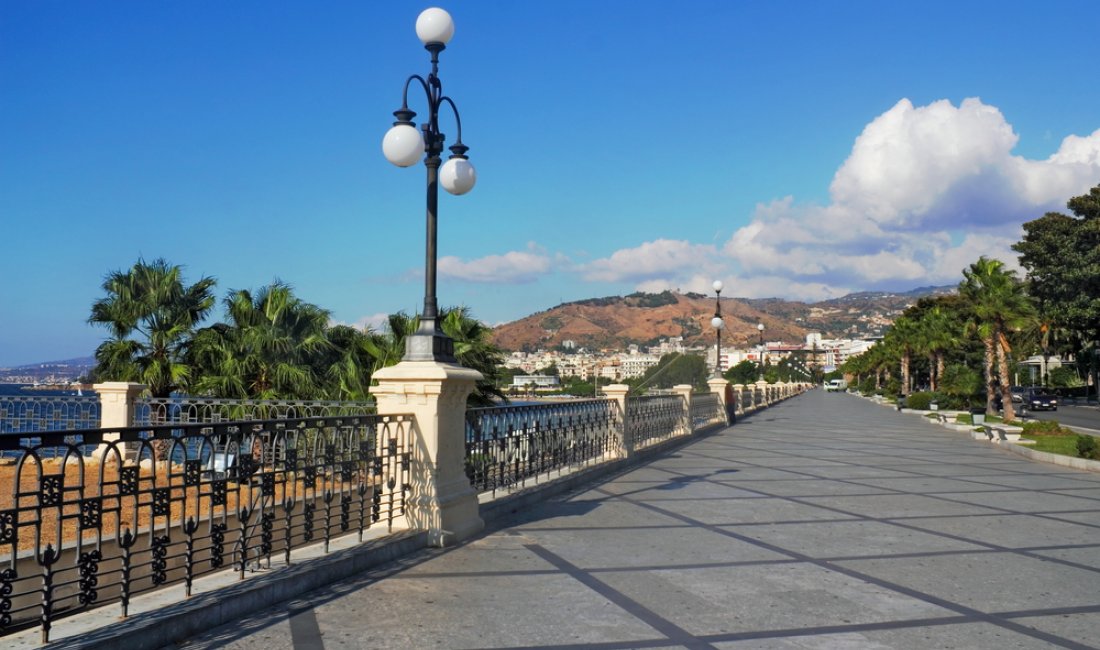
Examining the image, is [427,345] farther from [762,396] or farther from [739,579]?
[762,396]

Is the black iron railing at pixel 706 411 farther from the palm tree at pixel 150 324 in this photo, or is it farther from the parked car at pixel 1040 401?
the parked car at pixel 1040 401

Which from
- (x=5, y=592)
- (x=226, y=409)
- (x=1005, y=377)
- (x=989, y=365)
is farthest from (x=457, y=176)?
(x=989, y=365)

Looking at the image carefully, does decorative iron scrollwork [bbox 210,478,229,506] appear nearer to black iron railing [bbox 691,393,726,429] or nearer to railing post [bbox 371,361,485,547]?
railing post [bbox 371,361,485,547]

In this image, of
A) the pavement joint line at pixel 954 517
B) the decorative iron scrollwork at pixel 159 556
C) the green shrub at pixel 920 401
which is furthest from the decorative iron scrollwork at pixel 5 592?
the green shrub at pixel 920 401

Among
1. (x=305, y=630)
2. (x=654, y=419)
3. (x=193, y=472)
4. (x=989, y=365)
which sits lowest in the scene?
(x=305, y=630)

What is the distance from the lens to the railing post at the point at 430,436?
7340mm

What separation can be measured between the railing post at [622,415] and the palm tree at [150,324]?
28.4 feet

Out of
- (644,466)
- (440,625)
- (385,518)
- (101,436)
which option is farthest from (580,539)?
(644,466)

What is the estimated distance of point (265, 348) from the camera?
15.5m

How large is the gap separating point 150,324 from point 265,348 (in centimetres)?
345

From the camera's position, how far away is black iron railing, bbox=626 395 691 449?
15.6m

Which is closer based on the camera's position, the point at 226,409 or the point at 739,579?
the point at 739,579

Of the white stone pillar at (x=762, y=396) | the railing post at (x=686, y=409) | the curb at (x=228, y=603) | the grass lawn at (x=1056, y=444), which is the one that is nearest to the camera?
the curb at (x=228, y=603)

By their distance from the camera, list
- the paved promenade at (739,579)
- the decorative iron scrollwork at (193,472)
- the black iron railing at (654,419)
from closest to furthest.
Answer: the paved promenade at (739,579)
the decorative iron scrollwork at (193,472)
the black iron railing at (654,419)
